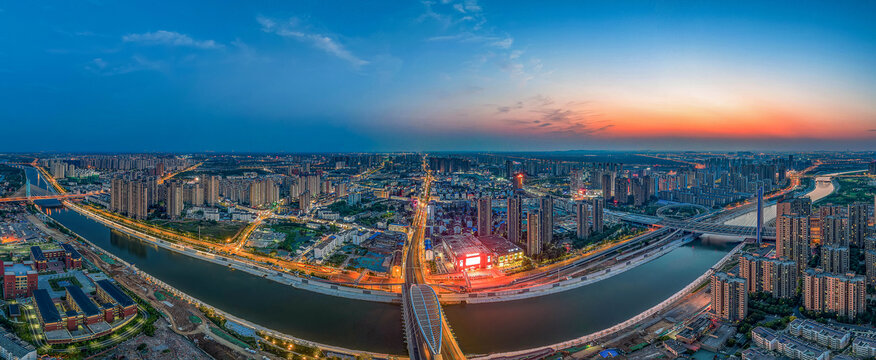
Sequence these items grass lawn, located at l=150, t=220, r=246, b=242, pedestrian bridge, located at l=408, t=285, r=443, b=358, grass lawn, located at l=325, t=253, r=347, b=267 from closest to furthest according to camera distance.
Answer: pedestrian bridge, located at l=408, t=285, r=443, b=358 < grass lawn, located at l=325, t=253, r=347, b=267 < grass lawn, located at l=150, t=220, r=246, b=242

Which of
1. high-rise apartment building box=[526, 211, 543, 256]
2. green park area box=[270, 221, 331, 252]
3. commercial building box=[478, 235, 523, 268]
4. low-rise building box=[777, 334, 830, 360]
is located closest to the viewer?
low-rise building box=[777, 334, 830, 360]

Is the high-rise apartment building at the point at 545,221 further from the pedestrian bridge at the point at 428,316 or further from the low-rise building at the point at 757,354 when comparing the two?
the low-rise building at the point at 757,354

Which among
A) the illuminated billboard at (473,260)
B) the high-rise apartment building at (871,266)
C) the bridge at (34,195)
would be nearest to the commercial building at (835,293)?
the high-rise apartment building at (871,266)

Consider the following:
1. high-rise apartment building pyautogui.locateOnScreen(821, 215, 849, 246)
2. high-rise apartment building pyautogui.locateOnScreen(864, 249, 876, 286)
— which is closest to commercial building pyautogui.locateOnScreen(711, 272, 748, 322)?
high-rise apartment building pyautogui.locateOnScreen(864, 249, 876, 286)

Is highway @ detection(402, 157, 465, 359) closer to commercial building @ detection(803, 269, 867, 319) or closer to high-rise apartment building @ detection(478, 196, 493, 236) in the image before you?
high-rise apartment building @ detection(478, 196, 493, 236)

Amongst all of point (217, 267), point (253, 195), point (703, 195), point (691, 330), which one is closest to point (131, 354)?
point (217, 267)

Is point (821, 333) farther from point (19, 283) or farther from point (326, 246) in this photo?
point (19, 283)

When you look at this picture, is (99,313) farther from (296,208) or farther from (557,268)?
(296,208)
